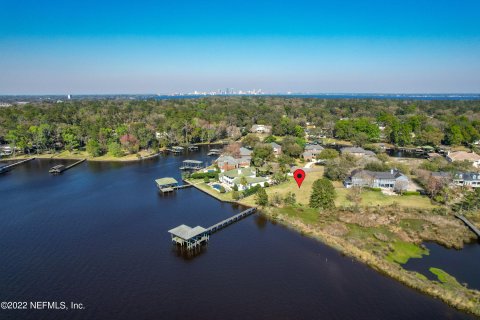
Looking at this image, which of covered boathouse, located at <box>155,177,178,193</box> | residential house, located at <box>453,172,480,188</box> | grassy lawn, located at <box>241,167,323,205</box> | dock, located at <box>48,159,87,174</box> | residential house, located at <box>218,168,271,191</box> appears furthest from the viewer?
dock, located at <box>48,159,87,174</box>

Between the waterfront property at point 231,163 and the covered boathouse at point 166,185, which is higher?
the waterfront property at point 231,163

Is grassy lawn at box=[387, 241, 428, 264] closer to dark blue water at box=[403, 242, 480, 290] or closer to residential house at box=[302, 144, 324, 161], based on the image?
dark blue water at box=[403, 242, 480, 290]

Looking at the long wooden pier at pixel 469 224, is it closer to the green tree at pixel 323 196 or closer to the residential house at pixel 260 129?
the green tree at pixel 323 196

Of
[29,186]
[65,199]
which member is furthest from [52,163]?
[65,199]

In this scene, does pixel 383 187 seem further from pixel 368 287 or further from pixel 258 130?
pixel 258 130

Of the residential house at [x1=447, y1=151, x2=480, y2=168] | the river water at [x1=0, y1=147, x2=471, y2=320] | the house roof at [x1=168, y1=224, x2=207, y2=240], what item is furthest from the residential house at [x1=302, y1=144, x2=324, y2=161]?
the house roof at [x1=168, y1=224, x2=207, y2=240]

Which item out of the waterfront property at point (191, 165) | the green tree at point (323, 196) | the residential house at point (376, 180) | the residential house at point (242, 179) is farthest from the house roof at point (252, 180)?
the waterfront property at point (191, 165)
